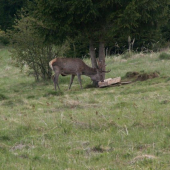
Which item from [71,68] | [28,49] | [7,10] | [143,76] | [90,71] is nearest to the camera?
[143,76]

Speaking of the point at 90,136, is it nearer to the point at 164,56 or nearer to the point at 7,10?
the point at 164,56

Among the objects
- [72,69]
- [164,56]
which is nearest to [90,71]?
[72,69]

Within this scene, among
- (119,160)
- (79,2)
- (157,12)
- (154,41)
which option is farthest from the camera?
(154,41)

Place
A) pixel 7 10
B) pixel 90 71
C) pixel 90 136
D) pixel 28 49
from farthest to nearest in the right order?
pixel 7 10 → pixel 28 49 → pixel 90 71 → pixel 90 136

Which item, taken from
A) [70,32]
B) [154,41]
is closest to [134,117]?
[70,32]

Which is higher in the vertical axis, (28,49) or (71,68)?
(28,49)

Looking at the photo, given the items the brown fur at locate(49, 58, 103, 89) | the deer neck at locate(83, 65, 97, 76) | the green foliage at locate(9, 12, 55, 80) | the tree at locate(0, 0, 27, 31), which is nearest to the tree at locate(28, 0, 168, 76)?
the brown fur at locate(49, 58, 103, 89)

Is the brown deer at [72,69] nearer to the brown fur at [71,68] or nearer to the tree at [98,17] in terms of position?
the brown fur at [71,68]

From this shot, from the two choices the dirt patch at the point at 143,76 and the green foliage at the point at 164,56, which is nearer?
the dirt patch at the point at 143,76

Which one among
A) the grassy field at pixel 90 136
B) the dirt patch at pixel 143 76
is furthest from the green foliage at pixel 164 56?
the grassy field at pixel 90 136

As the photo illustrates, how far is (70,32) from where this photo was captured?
18.0m

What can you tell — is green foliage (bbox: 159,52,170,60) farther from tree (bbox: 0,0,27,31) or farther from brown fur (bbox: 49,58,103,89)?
tree (bbox: 0,0,27,31)

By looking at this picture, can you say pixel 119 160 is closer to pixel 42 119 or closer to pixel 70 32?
pixel 42 119

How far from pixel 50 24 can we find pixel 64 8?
3.07 ft
